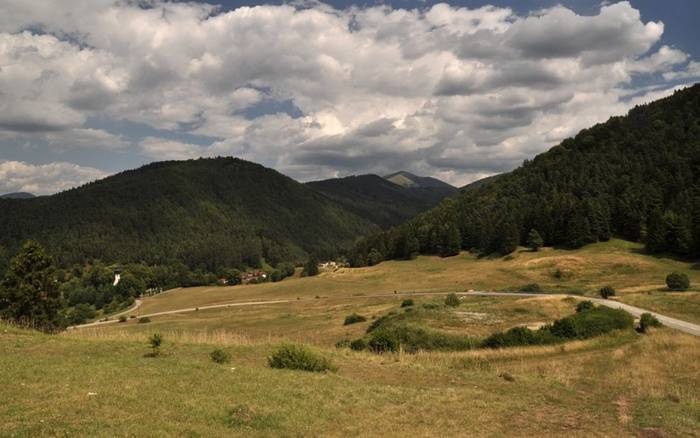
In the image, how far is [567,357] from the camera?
95.5 feet

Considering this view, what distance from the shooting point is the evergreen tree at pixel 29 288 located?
162 feet

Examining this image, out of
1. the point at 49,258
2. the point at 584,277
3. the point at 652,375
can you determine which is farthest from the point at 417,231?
the point at 652,375

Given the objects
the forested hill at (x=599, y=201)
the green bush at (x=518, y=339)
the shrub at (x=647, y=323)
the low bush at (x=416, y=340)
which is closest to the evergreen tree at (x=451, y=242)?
the forested hill at (x=599, y=201)

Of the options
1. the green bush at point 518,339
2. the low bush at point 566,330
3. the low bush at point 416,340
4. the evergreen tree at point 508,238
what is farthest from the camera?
the evergreen tree at point 508,238

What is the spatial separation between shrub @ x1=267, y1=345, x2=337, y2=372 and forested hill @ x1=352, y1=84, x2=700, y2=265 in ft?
327

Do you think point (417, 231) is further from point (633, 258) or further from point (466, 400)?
point (466, 400)

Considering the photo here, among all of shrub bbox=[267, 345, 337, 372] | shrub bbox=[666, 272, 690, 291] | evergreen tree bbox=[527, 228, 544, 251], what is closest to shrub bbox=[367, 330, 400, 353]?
shrub bbox=[267, 345, 337, 372]

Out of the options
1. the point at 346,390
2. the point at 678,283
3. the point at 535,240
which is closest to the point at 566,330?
the point at 346,390

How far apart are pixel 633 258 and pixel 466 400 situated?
94.9 meters

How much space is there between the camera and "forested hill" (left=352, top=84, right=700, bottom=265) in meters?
114

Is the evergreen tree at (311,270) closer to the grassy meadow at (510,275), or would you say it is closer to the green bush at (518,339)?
the grassy meadow at (510,275)

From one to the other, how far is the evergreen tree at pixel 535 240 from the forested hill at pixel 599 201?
3.64 metres

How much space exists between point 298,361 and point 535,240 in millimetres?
113478

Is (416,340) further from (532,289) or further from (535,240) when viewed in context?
(535,240)
